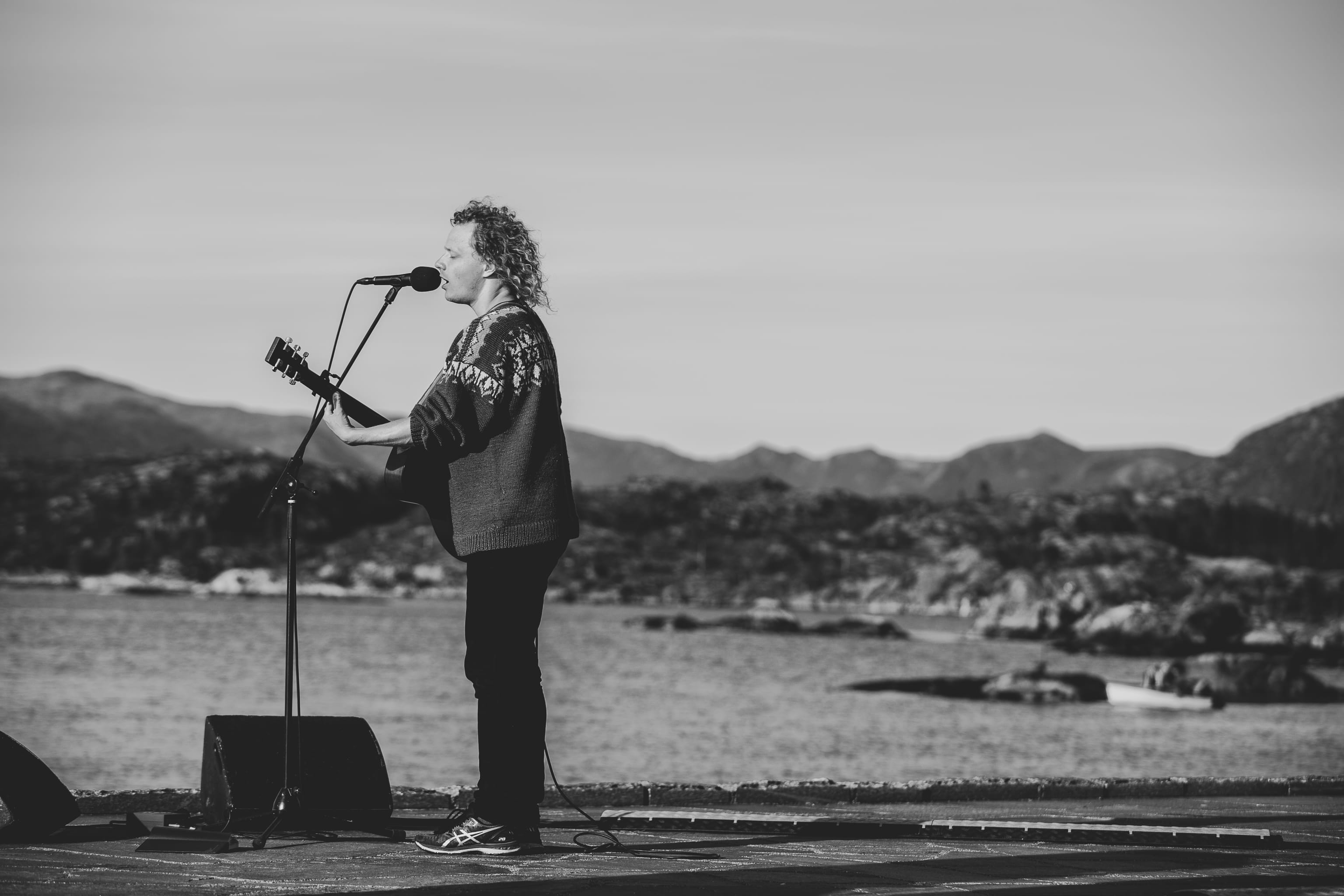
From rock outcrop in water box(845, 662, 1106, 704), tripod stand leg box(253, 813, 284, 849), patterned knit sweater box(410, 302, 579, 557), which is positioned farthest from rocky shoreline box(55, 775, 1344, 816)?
rock outcrop in water box(845, 662, 1106, 704)

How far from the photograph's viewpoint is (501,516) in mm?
5660

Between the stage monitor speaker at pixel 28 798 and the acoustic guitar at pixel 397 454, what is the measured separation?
5.14ft

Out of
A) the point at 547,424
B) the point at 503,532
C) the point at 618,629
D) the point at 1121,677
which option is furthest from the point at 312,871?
the point at 618,629

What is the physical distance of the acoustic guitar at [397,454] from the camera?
5746 mm

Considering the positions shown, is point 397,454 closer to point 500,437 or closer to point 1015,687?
point 500,437

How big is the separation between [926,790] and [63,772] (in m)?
30.1

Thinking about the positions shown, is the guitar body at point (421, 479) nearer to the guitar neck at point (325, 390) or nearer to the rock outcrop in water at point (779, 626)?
the guitar neck at point (325, 390)

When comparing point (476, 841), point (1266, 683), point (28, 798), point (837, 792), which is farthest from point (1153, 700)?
point (28, 798)

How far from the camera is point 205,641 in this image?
3920 inches

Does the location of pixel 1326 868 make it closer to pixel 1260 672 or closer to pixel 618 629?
pixel 1260 672

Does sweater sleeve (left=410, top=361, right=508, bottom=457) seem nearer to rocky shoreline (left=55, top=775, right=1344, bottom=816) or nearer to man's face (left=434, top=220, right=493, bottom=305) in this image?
man's face (left=434, top=220, right=493, bottom=305)

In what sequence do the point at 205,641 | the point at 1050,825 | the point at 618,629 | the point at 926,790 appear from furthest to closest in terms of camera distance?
the point at 618,629 → the point at 205,641 → the point at 926,790 → the point at 1050,825

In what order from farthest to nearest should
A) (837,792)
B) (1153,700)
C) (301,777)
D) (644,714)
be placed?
1. (1153,700)
2. (644,714)
3. (837,792)
4. (301,777)

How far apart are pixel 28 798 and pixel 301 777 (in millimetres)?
938
